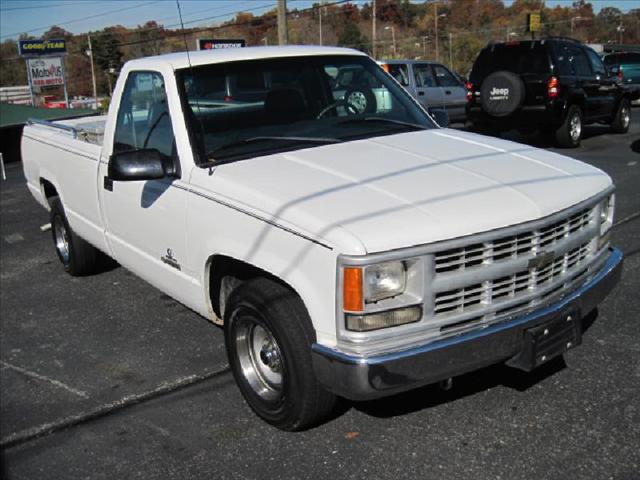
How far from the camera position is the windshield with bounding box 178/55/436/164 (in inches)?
157

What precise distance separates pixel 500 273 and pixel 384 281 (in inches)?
21.1

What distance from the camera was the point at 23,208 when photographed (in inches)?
398

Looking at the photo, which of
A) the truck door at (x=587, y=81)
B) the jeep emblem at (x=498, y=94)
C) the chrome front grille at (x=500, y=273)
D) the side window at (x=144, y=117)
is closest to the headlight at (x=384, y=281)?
the chrome front grille at (x=500, y=273)

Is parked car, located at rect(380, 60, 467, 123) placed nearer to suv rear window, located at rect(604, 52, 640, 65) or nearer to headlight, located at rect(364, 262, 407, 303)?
suv rear window, located at rect(604, 52, 640, 65)

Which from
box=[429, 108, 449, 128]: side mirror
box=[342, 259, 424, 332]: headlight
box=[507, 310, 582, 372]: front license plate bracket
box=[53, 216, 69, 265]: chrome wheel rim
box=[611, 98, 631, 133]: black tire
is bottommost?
box=[611, 98, 631, 133]: black tire

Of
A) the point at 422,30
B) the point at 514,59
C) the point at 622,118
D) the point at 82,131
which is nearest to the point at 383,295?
the point at 82,131

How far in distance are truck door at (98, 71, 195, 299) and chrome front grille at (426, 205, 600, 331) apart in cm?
160

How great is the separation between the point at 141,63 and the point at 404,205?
7.99ft

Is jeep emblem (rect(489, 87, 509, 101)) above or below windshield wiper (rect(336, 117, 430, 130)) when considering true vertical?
below

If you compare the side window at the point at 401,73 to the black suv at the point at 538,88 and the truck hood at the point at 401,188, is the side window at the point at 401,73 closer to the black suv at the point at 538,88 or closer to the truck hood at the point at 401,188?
the black suv at the point at 538,88

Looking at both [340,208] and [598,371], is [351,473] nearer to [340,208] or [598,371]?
[340,208]

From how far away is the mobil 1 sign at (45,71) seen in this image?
40656 mm

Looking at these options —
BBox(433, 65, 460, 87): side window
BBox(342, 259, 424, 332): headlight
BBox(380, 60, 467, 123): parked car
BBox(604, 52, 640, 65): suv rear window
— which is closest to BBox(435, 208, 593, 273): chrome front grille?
BBox(342, 259, 424, 332): headlight

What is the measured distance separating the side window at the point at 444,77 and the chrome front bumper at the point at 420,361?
14.4 m
